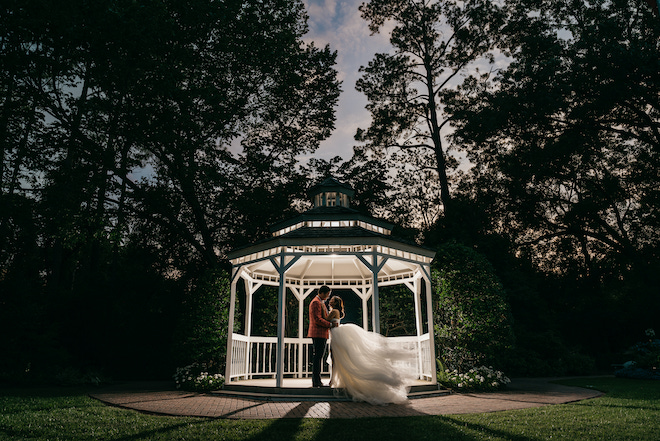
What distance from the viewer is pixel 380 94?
79.2 feet

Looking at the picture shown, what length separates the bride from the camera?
7680 mm

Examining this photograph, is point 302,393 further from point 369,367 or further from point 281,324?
point 369,367

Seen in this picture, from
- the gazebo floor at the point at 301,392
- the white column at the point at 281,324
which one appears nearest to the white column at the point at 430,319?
the gazebo floor at the point at 301,392

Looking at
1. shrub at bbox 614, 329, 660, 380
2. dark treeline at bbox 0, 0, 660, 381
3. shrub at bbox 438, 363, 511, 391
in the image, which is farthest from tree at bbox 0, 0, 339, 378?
shrub at bbox 614, 329, 660, 380

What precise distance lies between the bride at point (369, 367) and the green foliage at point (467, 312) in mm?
3263

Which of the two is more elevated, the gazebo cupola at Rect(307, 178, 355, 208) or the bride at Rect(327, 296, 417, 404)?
the gazebo cupola at Rect(307, 178, 355, 208)

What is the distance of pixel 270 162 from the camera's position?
17.4 metres

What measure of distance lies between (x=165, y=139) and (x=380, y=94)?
14421mm

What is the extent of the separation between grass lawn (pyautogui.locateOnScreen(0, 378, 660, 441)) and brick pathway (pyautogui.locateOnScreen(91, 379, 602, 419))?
0.47 meters

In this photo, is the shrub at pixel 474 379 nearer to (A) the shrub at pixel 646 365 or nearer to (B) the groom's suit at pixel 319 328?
(B) the groom's suit at pixel 319 328

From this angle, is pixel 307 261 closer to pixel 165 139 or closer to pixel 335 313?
A: pixel 335 313

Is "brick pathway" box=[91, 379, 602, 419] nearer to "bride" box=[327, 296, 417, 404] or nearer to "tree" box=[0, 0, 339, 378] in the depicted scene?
"bride" box=[327, 296, 417, 404]

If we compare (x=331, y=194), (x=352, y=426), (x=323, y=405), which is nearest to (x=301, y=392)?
(x=323, y=405)

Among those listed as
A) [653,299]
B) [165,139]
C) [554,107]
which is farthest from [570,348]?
[165,139]
